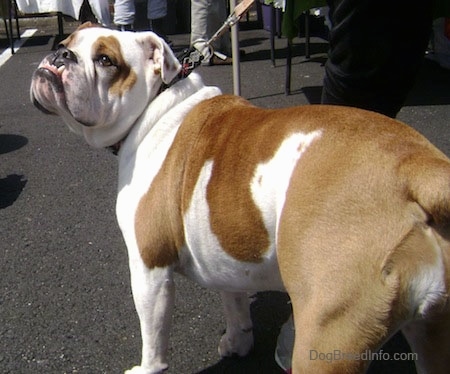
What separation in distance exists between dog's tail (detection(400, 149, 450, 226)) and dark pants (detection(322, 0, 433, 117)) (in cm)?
103

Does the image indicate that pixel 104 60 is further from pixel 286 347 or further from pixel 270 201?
pixel 286 347

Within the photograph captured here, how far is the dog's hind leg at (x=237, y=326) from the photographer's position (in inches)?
107

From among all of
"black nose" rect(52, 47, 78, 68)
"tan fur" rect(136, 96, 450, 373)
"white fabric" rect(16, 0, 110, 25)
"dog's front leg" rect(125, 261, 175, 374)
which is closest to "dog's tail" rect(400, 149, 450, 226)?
"tan fur" rect(136, 96, 450, 373)

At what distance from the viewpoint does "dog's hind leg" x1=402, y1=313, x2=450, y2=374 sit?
1.80 m

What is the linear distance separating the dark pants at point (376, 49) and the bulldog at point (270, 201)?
0.59 m

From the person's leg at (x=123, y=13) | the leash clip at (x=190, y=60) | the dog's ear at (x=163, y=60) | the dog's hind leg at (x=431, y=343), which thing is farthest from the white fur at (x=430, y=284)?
the person's leg at (x=123, y=13)

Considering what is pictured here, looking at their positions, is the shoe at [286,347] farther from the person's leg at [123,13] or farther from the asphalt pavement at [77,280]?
the person's leg at [123,13]

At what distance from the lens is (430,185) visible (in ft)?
5.40

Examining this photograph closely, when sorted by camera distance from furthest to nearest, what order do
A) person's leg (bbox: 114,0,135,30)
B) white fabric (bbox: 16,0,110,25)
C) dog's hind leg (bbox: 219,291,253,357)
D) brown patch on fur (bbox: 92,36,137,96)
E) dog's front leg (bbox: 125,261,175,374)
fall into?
white fabric (bbox: 16,0,110,25) < person's leg (bbox: 114,0,135,30) < dog's hind leg (bbox: 219,291,253,357) < brown patch on fur (bbox: 92,36,137,96) < dog's front leg (bbox: 125,261,175,374)

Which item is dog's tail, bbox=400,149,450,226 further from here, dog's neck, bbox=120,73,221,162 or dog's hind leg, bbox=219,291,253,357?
dog's hind leg, bbox=219,291,253,357

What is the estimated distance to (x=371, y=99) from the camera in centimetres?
276

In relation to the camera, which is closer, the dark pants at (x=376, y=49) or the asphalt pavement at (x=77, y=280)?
the dark pants at (x=376, y=49)

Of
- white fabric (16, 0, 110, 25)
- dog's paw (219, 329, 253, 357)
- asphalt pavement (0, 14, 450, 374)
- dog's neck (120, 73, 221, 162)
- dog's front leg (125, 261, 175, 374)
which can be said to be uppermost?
dog's neck (120, 73, 221, 162)

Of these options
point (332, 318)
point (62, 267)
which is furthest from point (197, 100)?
point (62, 267)
